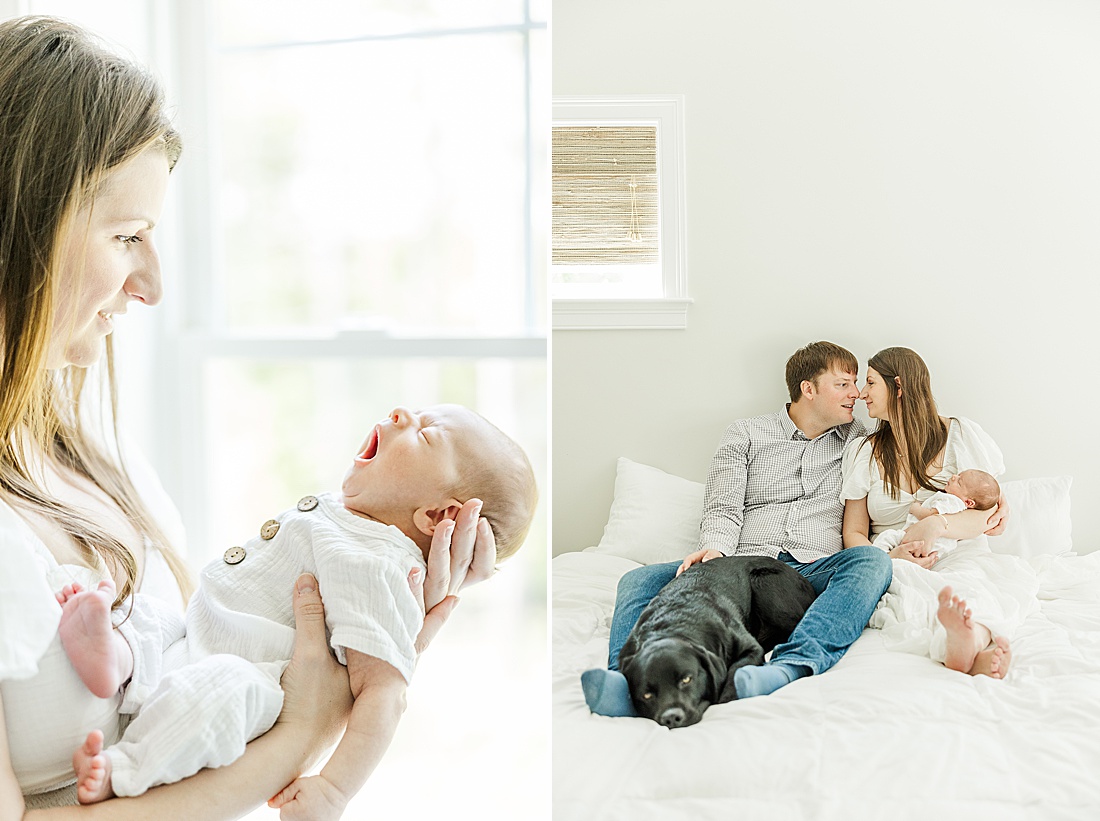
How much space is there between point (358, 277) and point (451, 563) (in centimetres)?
84

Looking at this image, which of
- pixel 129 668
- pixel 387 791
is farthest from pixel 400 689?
pixel 387 791

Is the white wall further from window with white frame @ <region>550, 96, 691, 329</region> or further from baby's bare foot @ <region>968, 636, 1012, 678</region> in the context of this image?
baby's bare foot @ <region>968, 636, 1012, 678</region>

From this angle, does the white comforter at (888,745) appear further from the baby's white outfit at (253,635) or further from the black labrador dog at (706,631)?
the baby's white outfit at (253,635)

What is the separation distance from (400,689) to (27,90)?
2.72ft

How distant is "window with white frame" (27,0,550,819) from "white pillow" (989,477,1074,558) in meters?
0.91

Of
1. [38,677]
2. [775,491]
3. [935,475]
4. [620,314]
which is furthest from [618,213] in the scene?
[38,677]

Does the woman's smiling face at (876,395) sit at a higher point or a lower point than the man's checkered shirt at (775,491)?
higher

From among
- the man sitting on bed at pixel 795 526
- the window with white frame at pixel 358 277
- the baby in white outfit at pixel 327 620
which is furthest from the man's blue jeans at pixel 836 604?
the window with white frame at pixel 358 277

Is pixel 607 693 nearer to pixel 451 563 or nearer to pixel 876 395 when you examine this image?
pixel 451 563

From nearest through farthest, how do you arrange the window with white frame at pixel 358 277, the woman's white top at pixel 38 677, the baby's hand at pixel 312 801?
the woman's white top at pixel 38 677 → the baby's hand at pixel 312 801 → the window with white frame at pixel 358 277

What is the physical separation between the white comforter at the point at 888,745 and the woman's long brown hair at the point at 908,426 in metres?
0.17

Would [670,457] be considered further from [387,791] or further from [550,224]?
[387,791]

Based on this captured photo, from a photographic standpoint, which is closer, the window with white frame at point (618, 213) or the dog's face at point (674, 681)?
the dog's face at point (674, 681)

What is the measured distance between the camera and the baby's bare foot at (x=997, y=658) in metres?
1.06
